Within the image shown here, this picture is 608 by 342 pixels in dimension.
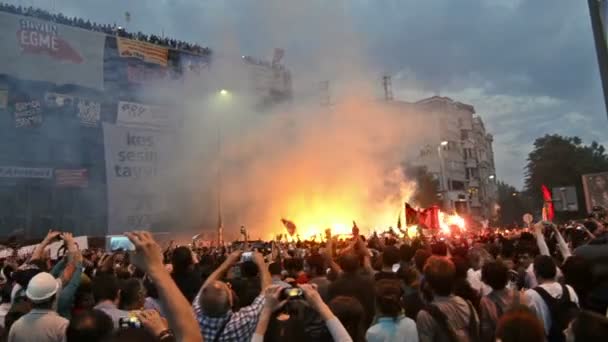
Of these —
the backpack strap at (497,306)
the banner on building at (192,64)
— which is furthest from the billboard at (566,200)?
the banner on building at (192,64)

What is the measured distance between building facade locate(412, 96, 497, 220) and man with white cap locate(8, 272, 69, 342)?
51.7m

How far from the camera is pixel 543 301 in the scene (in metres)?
3.63

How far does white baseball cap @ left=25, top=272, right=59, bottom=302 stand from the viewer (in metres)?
3.34

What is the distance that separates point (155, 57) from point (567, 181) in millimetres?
37302

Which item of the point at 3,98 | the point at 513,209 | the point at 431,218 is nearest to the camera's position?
the point at 431,218

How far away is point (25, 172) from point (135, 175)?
5295 mm

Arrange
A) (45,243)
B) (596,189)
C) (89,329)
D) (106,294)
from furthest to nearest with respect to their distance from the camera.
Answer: (596,189) < (45,243) < (106,294) < (89,329)

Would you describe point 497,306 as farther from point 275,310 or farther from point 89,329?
point 89,329

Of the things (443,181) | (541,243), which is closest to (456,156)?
(443,181)

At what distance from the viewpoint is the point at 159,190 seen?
92.4 ft

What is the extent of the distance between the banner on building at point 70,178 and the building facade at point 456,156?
37079mm

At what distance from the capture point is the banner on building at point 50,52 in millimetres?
24031

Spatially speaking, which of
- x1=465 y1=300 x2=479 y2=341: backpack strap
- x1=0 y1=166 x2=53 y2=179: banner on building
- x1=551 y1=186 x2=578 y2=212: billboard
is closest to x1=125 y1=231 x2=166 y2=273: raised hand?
x1=465 y1=300 x2=479 y2=341: backpack strap

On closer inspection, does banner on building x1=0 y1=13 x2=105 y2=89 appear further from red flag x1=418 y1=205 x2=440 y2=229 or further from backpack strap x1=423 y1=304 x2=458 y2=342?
backpack strap x1=423 y1=304 x2=458 y2=342
